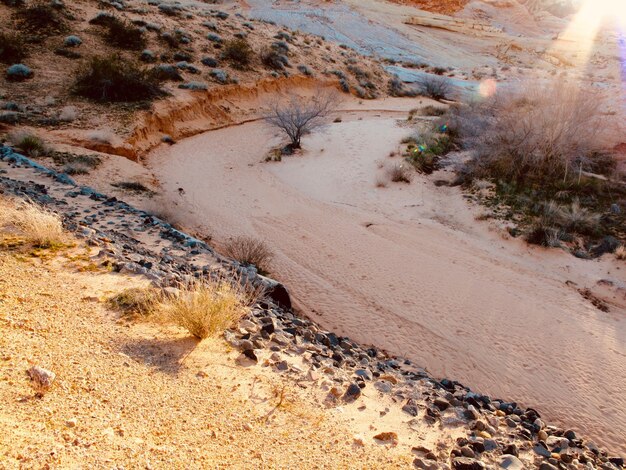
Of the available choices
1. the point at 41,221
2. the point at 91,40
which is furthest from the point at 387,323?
the point at 91,40

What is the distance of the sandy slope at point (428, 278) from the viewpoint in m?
6.39

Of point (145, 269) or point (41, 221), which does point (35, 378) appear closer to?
point (145, 269)

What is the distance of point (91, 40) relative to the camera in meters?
20.0


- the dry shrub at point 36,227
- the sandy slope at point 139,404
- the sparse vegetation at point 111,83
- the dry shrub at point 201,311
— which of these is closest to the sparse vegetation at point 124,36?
the sparse vegetation at point 111,83

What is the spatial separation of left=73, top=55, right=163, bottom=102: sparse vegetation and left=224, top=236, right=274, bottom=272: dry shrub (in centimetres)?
1078

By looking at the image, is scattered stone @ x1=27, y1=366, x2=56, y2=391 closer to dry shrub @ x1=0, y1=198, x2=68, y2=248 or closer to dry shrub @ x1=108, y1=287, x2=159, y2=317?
dry shrub @ x1=108, y1=287, x2=159, y2=317

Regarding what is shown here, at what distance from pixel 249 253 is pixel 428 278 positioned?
3580mm

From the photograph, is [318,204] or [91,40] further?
[91,40]

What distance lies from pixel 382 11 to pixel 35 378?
56.0 metres

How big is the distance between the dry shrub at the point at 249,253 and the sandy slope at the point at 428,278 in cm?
39

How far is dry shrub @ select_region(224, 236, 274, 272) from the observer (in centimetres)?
835

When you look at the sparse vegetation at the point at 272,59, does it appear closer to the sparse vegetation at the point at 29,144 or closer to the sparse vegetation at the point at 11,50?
the sparse vegetation at the point at 11,50

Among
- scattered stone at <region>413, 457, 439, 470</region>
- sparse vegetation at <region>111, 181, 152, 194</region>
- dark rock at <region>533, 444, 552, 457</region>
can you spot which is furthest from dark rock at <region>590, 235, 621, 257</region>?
sparse vegetation at <region>111, 181, 152, 194</region>

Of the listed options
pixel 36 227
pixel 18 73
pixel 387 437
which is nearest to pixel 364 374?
pixel 387 437
